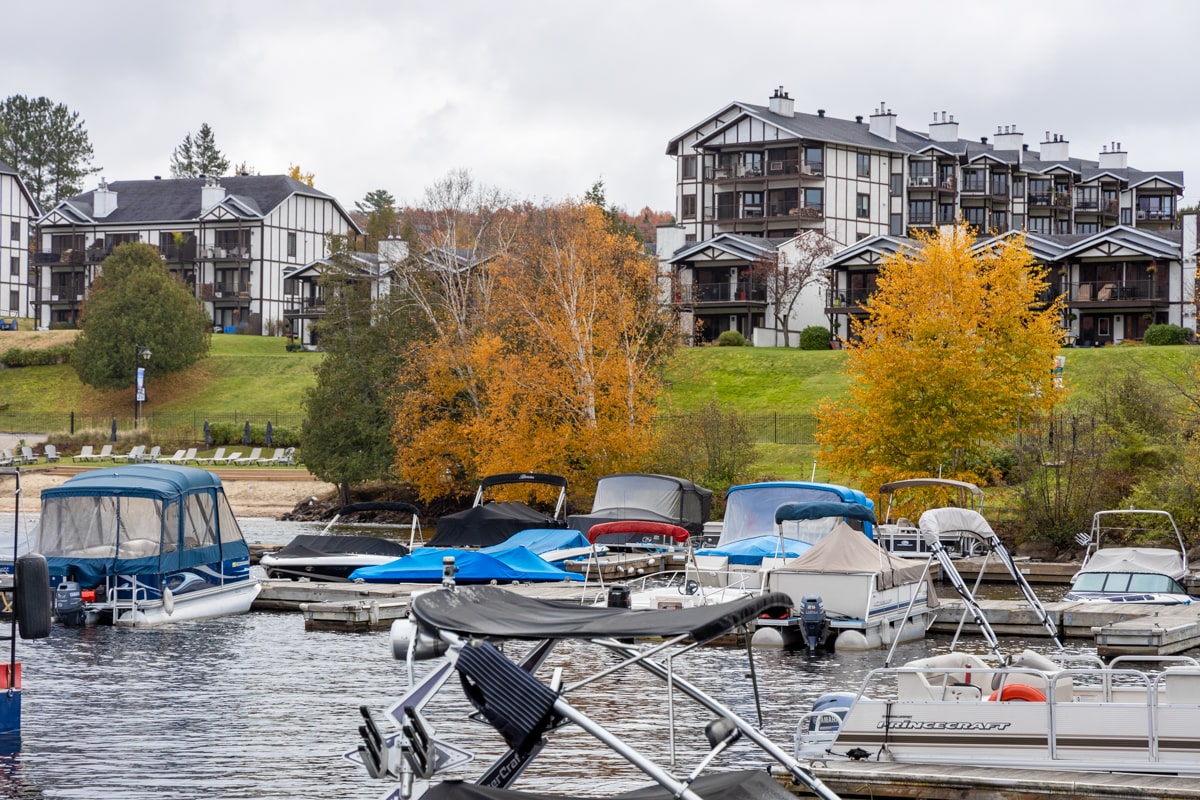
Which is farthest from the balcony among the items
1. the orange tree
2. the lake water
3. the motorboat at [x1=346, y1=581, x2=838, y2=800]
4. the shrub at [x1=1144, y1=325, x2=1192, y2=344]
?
the motorboat at [x1=346, y1=581, x2=838, y2=800]

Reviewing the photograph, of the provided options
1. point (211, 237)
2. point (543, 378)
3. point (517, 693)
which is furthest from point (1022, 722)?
point (211, 237)

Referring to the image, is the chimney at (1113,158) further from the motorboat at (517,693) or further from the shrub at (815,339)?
the motorboat at (517,693)

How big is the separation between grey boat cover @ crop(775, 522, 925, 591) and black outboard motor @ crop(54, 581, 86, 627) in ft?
47.3

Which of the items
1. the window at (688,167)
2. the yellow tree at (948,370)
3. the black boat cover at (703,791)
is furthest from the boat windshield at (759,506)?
the window at (688,167)

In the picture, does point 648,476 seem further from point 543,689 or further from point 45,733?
point 543,689

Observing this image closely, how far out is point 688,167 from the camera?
Result: 117750 millimetres

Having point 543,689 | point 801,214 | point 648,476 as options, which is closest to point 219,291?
point 801,214

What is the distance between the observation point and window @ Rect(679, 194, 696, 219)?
4589 inches

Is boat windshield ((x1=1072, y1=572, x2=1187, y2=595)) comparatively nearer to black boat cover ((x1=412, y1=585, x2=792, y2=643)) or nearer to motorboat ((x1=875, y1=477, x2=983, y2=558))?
motorboat ((x1=875, y1=477, x2=983, y2=558))

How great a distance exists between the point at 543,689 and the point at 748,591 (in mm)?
21185

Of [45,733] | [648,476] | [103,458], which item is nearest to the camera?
[45,733]

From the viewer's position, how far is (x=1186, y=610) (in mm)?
30547

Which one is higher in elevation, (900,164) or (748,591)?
(900,164)

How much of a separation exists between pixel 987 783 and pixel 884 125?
355 feet
